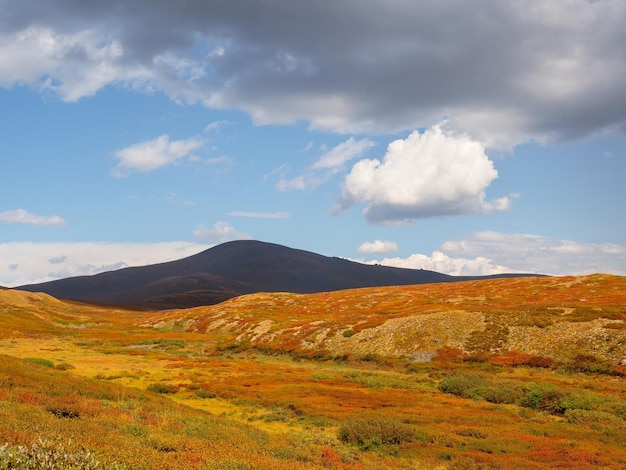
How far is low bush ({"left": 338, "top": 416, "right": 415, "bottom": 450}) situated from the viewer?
21.9 meters

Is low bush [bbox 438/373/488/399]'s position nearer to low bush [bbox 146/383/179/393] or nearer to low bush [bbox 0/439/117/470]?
low bush [bbox 146/383/179/393]

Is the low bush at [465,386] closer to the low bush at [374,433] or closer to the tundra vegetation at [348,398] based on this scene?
the tundra vegetation at [348,398]

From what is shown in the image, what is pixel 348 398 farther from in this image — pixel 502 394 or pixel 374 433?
pixel 502 394

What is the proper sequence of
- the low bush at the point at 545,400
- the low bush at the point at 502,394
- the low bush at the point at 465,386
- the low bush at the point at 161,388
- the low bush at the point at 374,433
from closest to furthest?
1. the low bush at the point at 374,433
2. the low bush at the point at 545,400
3. the low bush at the point at 502,394
4. the low bush at the point at 465,386
5. the low bush at the point at 161,388

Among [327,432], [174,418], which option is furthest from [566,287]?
[174,418]

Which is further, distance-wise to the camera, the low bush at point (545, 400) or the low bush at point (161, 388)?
the low bush at point (161, 388)

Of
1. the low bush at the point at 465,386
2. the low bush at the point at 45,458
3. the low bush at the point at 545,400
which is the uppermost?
the low bush at the point at 45,458

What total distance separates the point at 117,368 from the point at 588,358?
173 feet

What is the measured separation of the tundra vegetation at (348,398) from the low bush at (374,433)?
0.08 m

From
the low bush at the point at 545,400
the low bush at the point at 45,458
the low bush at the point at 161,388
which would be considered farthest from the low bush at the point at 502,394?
the low bush at the point at 45,458

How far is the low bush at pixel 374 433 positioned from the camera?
21.9 meters

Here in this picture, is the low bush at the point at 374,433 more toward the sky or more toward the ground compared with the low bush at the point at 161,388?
more toward the sky

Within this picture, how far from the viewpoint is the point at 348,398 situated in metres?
33.3

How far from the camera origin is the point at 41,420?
13.9 metres
